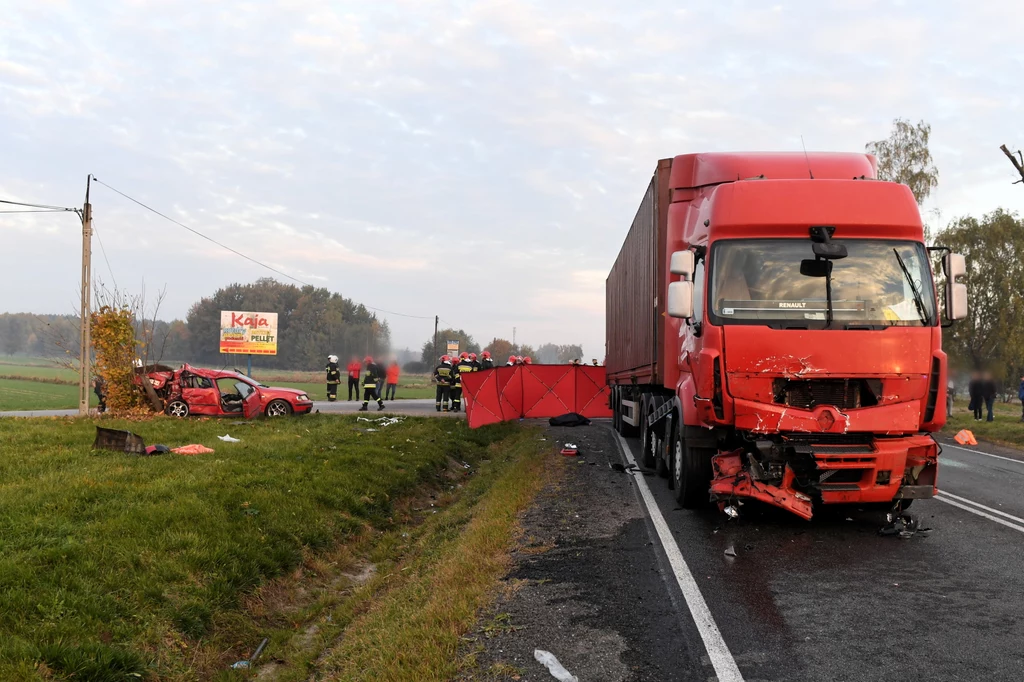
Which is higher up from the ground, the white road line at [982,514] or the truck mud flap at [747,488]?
the truck mud flap at [747,488]

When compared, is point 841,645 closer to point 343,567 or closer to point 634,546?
point 634,546

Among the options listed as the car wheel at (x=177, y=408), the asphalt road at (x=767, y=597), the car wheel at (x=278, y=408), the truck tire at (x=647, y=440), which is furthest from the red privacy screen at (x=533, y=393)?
the asphalt road at (x=767, y=597)

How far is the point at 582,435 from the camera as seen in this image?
1502 centimetres

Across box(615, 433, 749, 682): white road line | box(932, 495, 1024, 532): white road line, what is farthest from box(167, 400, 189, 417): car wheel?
box(932, 495, 1024, 532): white road line

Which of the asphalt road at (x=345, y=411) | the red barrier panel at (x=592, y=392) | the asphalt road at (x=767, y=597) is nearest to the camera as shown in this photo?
the asphalt road at (x=767, y=597)

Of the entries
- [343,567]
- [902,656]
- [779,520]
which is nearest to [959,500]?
[779,520]

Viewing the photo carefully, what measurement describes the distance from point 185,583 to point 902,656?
5.50m

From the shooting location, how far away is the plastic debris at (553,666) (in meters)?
3.72

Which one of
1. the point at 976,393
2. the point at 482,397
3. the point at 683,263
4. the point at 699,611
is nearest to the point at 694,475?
the point at 683,263

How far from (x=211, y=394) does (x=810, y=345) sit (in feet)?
49.1

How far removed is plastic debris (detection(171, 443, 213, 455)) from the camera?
427 inches

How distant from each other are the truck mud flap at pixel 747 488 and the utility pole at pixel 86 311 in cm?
1541

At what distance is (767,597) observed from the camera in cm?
481

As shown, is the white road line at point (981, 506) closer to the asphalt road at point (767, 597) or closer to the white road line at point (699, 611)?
the asphalt road at point (767, 597)
